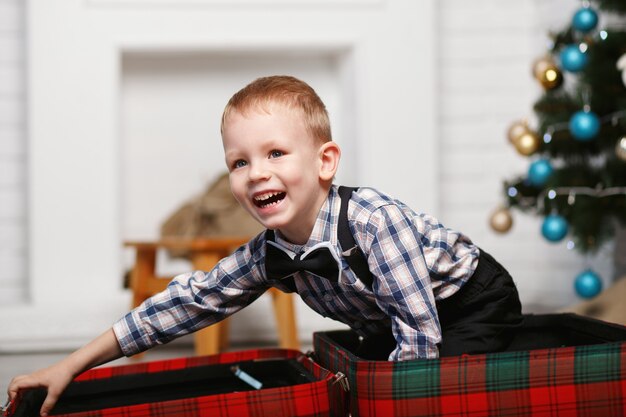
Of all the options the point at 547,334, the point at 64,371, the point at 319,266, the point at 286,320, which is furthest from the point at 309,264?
the point at 286,320

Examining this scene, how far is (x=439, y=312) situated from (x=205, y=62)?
2225 millimetres

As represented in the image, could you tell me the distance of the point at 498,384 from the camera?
1.00m

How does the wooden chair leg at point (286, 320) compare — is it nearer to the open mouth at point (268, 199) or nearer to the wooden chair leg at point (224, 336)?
the wooden chair leg at point (224, 336)

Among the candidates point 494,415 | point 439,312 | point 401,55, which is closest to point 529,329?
point 439,312

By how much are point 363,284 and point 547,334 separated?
0.41m

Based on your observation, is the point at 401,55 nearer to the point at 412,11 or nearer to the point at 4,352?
the point at 412,11

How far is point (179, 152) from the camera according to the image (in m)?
3.21

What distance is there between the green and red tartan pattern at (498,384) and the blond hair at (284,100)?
0.33 m

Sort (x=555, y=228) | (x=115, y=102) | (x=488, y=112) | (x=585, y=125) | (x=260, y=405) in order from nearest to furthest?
(x=260, y=405)
(x=585, y=125)
(x=555, y=228)
(x=115, y=102)
(x=488, y=112)

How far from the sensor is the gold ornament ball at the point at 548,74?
235cm

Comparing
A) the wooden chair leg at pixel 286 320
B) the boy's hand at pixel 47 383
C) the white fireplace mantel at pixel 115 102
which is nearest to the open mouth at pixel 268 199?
the boy's hand at pixel 47 383

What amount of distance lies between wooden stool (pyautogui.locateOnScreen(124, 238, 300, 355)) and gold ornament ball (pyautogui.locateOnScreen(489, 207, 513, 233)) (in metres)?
0.67

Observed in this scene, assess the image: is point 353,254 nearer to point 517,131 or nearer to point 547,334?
point 547,334

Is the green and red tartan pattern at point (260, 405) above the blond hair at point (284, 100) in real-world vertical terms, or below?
below
